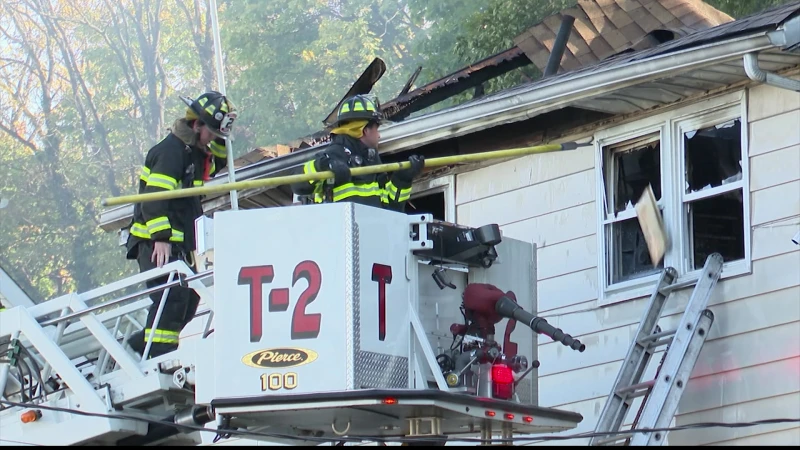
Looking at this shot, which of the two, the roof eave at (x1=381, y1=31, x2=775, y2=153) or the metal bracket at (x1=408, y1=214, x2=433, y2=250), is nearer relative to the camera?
the metal bracket at (x1=408, y1=214, x2=433, y2=250)

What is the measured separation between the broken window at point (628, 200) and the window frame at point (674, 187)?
0.10 feet

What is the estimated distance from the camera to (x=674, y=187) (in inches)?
400

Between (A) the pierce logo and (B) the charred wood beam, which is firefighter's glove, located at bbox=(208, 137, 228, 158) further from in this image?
(B) the charred wood beam

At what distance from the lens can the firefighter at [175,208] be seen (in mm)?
9609

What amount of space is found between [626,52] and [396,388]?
4.51 metres

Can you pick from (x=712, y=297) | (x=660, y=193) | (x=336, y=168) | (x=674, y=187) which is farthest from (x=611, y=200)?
(x=336, y=168)

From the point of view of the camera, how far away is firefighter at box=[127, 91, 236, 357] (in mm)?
9609

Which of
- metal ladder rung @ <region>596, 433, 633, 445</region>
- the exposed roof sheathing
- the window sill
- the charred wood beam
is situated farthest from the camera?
the charred wood beam

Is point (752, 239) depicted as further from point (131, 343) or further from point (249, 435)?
point (131, 343)

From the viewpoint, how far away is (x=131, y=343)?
32.6 feet

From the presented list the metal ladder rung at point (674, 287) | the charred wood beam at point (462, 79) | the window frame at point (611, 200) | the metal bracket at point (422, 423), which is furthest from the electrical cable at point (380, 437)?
the charred wood beam at point (462, 79)

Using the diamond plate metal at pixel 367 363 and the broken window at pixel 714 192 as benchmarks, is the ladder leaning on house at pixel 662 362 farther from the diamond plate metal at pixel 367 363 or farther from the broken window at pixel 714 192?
the diamond plate metal at pixel 367 363

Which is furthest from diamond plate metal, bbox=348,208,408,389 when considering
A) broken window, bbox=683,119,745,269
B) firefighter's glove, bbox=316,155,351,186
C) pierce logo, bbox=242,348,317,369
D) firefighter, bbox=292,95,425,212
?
broken window, bbox=683,119,745,269

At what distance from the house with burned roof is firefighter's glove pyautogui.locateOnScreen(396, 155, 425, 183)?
1559 millimetres
